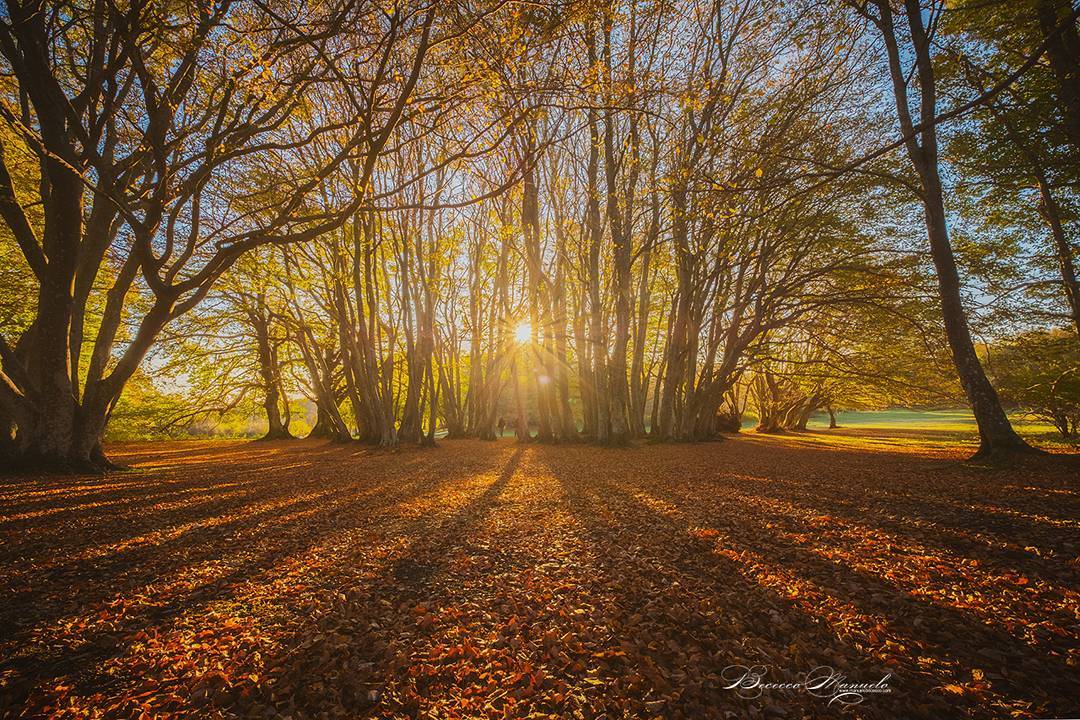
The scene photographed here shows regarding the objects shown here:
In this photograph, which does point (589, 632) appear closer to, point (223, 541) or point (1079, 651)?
point (1079, 651)

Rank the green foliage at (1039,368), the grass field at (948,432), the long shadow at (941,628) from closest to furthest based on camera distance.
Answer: the long shadow at (941,628)
the green foliage at (1039,368)
the grass field at (948,432)

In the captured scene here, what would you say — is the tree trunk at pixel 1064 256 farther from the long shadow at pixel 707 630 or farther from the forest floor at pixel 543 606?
the long shadow at pixel 707 630

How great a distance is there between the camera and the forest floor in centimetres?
202

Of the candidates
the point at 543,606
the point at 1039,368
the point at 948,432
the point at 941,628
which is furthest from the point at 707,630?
the point at 948,432

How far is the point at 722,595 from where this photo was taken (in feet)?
9.73

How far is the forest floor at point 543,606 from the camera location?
79.4 inches

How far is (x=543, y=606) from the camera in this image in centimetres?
292

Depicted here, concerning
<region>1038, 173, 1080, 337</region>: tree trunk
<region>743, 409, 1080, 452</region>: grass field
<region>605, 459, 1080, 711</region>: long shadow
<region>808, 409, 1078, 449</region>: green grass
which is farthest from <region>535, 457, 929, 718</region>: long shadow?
<region>1038, 173, 1080, 337</region>: tree trunk

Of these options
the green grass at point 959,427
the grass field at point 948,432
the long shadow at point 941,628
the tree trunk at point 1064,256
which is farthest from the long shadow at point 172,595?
the tree trunk at point 1064,256

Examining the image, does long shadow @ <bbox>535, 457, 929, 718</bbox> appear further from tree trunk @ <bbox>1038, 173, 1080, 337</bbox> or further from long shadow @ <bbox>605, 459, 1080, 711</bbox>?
tree trunk @ <bbox>1038, 173, 1080, 337</bbox>

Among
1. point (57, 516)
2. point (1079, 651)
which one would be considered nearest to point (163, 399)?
point (57, 516)

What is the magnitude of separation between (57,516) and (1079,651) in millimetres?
9264

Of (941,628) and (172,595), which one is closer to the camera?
(941,628)

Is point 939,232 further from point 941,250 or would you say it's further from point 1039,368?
point 1039,368
